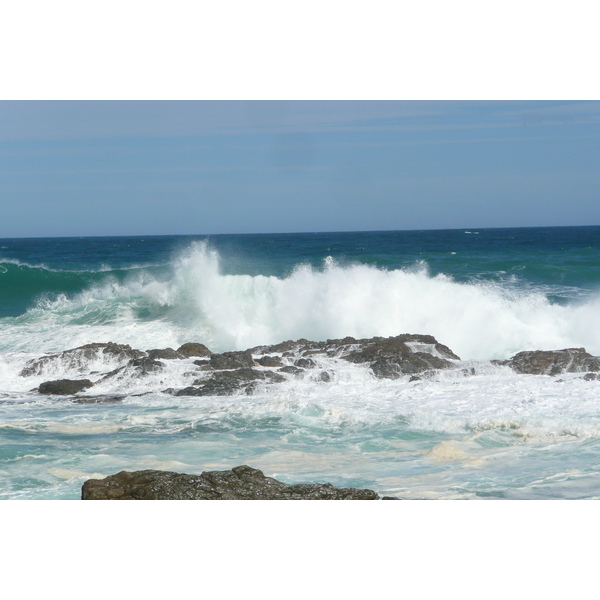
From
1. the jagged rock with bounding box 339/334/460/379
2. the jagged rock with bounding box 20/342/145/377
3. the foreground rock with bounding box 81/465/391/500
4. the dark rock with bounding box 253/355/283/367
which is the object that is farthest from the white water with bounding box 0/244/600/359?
the foreground rock with bounding box 81/465/391/500

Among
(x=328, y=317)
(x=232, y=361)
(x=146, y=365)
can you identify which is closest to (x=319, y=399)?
(x=232, y=361)

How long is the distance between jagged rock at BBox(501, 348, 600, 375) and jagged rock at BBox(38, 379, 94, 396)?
17.5ft

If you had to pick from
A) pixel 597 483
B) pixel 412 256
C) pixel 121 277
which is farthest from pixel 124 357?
pixel 412 256

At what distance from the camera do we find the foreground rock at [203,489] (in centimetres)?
427

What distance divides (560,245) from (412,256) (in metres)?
9.43

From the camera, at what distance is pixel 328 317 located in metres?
12.6

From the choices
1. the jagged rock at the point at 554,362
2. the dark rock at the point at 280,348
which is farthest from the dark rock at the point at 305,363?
the jagged rock at the point at 554,362

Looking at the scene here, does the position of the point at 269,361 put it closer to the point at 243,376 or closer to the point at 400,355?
the point at 243,376

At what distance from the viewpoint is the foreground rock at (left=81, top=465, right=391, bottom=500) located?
168 inches

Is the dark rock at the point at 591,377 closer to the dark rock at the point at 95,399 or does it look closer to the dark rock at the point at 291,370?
the dark rock at the point at 291,370

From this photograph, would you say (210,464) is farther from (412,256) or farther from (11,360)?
(412,256)

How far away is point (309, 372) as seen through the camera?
29.9 feet

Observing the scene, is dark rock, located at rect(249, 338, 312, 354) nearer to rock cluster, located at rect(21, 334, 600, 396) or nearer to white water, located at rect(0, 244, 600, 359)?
rock cluster, located at rect(21, 334, 600, 396)

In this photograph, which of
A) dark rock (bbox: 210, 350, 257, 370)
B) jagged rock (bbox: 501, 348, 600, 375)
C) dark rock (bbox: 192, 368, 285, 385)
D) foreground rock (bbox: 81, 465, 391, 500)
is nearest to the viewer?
foreground rock (bbox: 81, 465, 391, 500)
